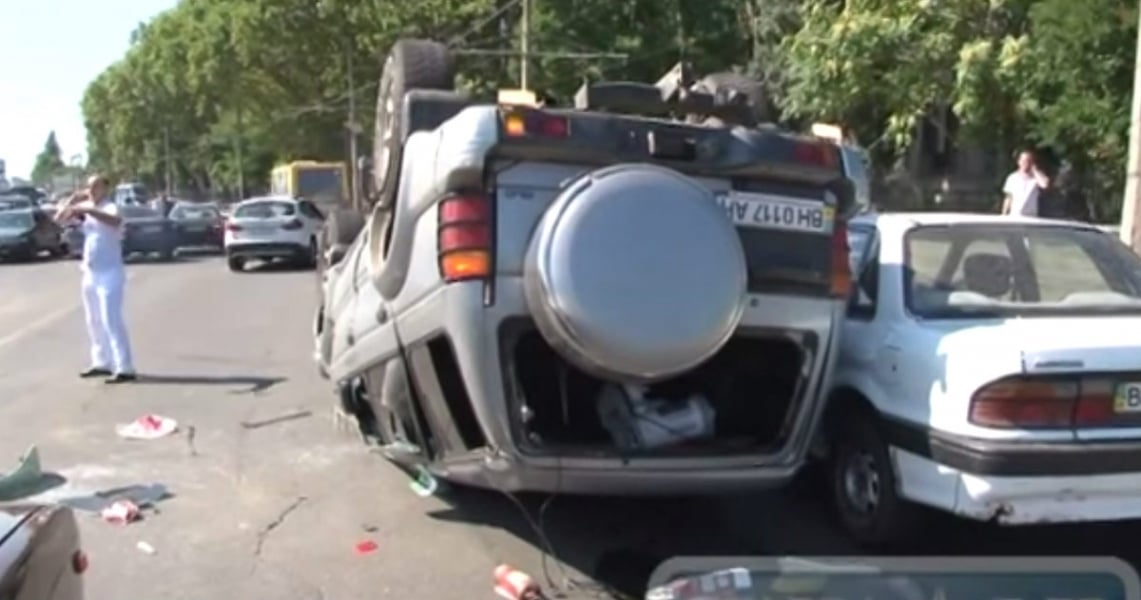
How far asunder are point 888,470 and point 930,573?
2168mm

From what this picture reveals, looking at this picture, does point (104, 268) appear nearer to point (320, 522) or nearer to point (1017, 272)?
point (320, 522)

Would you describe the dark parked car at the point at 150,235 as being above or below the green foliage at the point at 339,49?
below

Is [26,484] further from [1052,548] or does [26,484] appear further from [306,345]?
[306,345]

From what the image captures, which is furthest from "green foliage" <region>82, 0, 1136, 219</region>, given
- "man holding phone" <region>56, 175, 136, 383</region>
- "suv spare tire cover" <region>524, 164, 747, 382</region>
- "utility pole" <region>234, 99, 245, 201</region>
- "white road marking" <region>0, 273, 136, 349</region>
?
"suv spare tire cover" <region>524, 164, 747, 382</region>

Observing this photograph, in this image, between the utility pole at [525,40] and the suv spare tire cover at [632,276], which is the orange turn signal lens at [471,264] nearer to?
the suv spare tire cover at [632,276]

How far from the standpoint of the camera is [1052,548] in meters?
6.24

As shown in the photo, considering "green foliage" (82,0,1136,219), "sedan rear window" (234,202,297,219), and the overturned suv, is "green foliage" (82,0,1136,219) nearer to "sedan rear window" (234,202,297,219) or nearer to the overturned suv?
"sedan rear window" (234,202,297,219)

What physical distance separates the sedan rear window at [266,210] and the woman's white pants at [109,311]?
15.2m

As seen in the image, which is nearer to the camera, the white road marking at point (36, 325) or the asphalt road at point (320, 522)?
the asphalt road at point (320, 522)

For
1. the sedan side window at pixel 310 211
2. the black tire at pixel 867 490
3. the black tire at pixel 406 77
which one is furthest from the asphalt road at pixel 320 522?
the sedan side window at pixel 310 211

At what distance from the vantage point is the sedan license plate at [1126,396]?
523 cm

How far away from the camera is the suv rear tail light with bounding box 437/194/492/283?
5125 mm

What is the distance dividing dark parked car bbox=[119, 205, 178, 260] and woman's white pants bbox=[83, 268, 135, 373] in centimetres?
1975

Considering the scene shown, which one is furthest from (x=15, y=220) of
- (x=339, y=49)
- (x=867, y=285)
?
(x=867, y=285)
